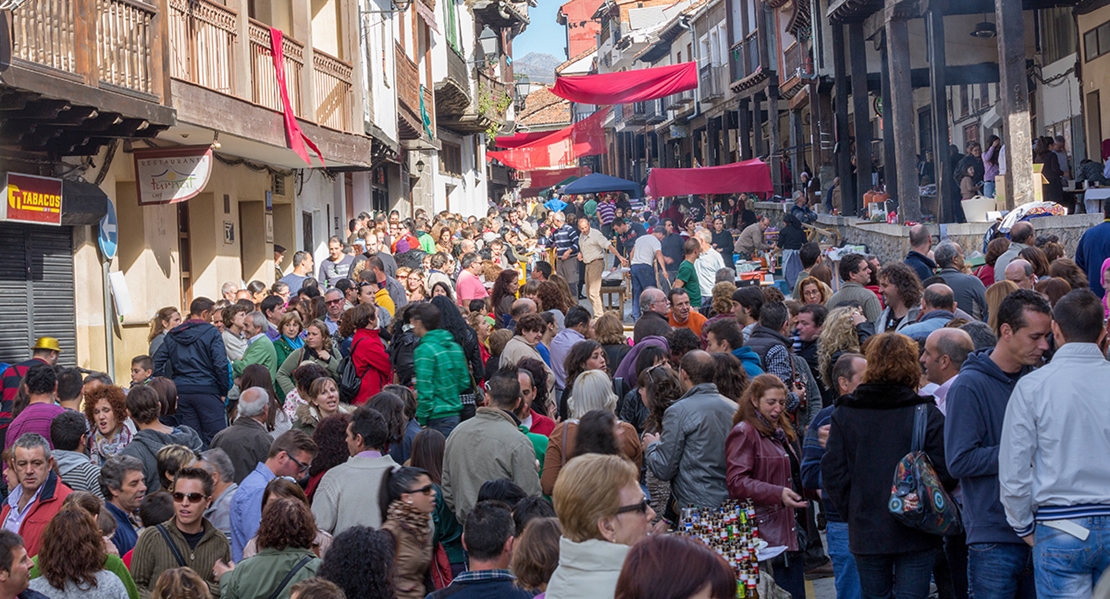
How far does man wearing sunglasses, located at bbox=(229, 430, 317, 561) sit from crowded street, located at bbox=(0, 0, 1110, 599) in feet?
0.06

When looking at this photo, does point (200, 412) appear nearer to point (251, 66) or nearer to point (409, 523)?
point (409, 523)

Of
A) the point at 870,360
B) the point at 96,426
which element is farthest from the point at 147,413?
the point at 870,360

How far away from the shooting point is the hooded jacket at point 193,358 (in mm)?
10195

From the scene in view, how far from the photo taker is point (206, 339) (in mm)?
10219

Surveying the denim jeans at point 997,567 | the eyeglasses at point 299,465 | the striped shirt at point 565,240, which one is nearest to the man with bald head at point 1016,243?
the denim jeans at point 997,567

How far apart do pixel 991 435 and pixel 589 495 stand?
208 centimetres

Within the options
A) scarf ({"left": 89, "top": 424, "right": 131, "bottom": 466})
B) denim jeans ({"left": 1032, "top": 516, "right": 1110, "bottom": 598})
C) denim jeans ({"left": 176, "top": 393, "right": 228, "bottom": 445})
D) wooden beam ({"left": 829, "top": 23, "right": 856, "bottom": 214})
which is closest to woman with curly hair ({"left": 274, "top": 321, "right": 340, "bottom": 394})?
denim jeans ({"left": 176, "top": 393, "right": 228, "bottom": 445})

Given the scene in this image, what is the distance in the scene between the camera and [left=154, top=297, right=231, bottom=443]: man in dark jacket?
10.2 meters

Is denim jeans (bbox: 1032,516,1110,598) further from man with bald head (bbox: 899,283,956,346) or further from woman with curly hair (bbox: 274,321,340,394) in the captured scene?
woman with curly hair (bbox: 274,321,340,394)

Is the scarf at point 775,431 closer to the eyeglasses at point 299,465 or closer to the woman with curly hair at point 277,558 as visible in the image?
the woman with curly hair at point 277,558

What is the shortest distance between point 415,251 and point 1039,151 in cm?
965

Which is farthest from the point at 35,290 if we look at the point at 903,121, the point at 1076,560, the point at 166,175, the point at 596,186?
the point at 596,186

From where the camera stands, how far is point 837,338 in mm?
7750

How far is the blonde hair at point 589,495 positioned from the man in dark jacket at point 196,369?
273 inches
